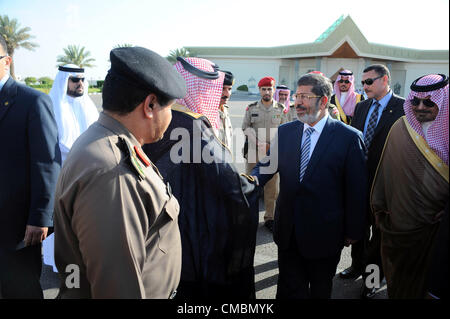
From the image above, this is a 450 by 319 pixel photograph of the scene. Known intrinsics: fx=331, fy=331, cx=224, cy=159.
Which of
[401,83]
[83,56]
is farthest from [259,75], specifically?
[83,56]

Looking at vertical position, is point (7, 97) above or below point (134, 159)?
above

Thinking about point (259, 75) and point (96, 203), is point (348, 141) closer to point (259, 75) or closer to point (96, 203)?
point (96, 203)

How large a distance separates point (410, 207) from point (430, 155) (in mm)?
389

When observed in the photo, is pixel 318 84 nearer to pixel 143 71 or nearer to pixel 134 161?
pixel 143 71

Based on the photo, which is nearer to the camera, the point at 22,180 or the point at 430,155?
the point at 430,155

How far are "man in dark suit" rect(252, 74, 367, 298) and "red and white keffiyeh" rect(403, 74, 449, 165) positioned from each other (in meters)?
0.43

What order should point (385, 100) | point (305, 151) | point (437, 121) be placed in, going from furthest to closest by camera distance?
1. point (385, 100)
2. point (305, 151)
3. point (437, 121)

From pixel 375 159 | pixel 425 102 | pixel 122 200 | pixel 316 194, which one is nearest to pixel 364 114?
pixel 375 159

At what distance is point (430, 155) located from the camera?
2160mm

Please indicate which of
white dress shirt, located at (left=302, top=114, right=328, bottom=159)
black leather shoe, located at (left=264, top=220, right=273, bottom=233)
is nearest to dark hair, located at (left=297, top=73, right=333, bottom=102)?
white dress shirt, located at (left=302, top=114, right=328, bottom=159)

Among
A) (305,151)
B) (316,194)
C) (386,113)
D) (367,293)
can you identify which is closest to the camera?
(316,194)

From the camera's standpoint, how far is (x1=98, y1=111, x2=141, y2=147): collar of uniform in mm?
1265

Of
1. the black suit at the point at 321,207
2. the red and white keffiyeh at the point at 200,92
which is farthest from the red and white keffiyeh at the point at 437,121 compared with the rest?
the red and white keffiyeh at the point at 200,92

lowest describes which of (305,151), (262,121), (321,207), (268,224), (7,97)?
(268,224)
